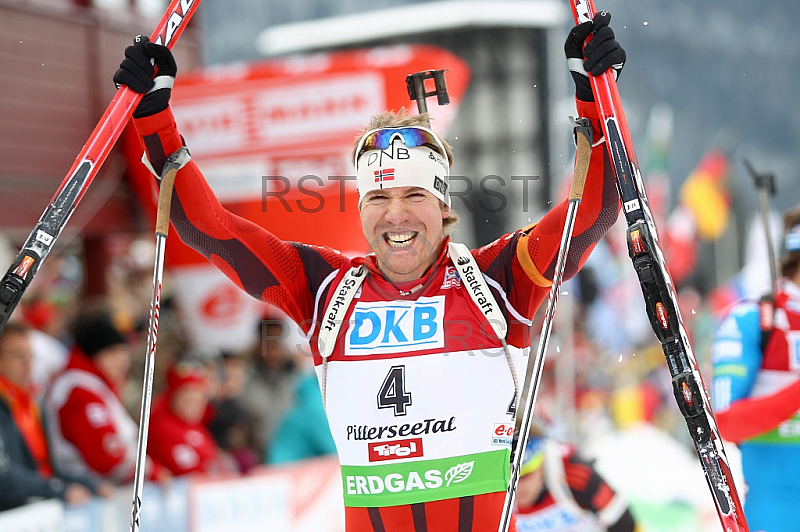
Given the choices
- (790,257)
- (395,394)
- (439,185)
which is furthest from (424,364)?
(790,257)

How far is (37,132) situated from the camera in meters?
Answer: 8.17

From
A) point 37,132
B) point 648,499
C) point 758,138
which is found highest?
point 758,138

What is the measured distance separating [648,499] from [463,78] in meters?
3.95

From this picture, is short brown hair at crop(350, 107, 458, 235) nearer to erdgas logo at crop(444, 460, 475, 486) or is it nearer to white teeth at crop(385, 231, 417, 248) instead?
white teeth at crop(385, 231, 417, 248)

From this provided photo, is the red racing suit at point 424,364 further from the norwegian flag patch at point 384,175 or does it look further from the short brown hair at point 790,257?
the short brown hair at point 790,257

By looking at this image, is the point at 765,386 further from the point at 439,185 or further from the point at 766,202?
the point at 439,185

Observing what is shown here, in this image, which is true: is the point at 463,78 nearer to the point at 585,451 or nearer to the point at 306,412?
the point at 306,412

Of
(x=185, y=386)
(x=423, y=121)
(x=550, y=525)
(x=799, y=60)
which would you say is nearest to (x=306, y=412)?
(x=185, y=386)

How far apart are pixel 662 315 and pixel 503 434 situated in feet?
2.28

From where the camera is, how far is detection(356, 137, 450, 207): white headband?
3066 millimetres

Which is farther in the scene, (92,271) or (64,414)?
(92,271)

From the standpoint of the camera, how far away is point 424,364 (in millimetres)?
3000

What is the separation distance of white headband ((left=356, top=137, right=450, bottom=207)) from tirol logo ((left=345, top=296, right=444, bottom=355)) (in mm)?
361

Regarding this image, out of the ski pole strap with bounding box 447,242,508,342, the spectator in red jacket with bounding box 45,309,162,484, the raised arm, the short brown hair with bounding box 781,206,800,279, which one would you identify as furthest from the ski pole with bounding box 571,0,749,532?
the spectator in red jacket with bounding box 45,309,162,484
